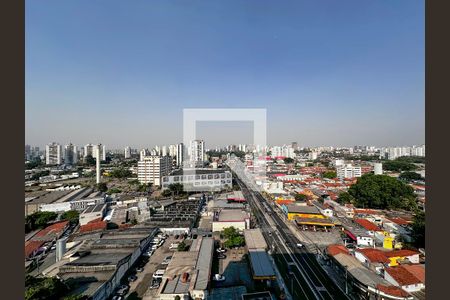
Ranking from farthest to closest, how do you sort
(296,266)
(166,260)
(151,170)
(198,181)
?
(151,170) → (198,181) → (166,260) → (296,266)

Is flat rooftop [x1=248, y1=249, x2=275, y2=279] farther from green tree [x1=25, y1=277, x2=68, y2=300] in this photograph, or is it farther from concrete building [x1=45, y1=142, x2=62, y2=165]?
concrete building [x1=45, y1=142, x2=62, y2=165]

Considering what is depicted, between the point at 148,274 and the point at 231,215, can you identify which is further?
the point at 231,215

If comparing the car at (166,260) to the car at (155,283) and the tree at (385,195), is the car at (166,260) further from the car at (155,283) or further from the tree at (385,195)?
the tree at (385,195)

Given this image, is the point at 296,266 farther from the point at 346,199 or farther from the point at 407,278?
the point at 346,199

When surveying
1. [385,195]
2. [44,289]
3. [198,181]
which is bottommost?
[44,289]

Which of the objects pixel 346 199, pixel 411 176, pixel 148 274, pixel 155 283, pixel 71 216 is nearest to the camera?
pixel 155 283

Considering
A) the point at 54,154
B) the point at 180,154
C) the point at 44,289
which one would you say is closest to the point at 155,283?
the point at 44,289
